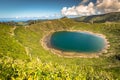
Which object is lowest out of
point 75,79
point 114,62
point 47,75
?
point 114,62

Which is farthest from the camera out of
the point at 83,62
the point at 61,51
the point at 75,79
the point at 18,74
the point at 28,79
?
the point at 61,51

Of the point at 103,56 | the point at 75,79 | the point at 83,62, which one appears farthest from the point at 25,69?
the point at 103,56

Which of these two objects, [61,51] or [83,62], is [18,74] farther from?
[61,51]

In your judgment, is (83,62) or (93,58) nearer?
(83,62)

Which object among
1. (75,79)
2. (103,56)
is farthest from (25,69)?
(103,56)

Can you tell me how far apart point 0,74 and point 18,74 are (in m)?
1.88

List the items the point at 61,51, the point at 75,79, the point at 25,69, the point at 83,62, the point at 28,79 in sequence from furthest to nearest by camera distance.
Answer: the point at 61,51, the point at 83,62, the point at 75,79, the point at 25,69, the point at 28,79

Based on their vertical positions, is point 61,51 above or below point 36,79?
below

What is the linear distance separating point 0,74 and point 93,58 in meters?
116

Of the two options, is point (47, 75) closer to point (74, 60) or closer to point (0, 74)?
point (0, 74)

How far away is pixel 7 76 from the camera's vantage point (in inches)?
656

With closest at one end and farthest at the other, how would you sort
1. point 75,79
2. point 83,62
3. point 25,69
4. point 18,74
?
point 18,74 < point 25,69 < point 75,79 < point 83,62

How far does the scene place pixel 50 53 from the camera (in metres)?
136

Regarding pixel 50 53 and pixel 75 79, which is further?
pixel 50 53
